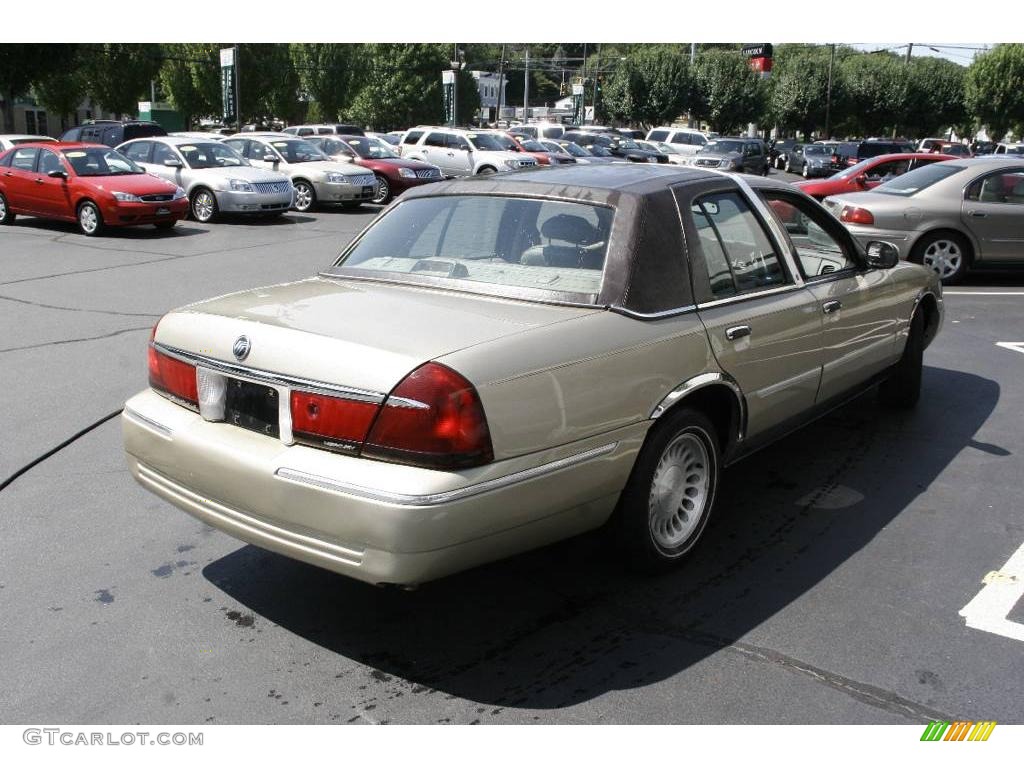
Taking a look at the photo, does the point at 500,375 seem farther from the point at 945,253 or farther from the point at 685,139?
the point at 685,139

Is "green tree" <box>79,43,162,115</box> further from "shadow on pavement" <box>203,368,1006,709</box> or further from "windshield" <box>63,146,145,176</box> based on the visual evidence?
"shadow on pavement" <box>203,368,1006,709</box>

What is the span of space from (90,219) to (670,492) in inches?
593

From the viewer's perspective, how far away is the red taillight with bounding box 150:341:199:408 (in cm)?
385

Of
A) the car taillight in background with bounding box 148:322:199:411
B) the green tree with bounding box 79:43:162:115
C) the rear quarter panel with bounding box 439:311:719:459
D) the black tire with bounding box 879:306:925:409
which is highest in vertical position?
the green tree with bounding box 79:43:162:115

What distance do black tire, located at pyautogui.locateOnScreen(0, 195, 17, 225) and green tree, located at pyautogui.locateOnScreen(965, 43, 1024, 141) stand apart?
71.3m

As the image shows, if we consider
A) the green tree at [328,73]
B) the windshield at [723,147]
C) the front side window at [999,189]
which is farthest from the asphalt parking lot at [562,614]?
the green tree at [328,73]

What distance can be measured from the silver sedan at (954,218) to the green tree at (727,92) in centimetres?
6133

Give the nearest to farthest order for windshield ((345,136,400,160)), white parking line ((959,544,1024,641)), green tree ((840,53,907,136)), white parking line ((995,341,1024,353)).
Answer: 1. white parking line ((959,544,1024,641))
2. white parking line ((995,341,1024,353))
3. windshield ((345,136,400,160))
4. green tree ((840,53,907,136))

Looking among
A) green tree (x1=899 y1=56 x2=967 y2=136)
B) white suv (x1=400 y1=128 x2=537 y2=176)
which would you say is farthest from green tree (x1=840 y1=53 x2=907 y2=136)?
white suv (x1=400 y1=128 x2=537 y2=176)

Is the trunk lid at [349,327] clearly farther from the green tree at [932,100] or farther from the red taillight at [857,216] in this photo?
the green tree at [932,100]

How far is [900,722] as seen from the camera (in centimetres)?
320

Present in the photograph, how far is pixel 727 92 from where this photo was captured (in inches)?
2771

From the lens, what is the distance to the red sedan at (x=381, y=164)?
23.8 metres

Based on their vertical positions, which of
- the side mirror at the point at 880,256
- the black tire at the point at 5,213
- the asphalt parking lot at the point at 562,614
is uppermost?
the side mirror at the point at 880,256
